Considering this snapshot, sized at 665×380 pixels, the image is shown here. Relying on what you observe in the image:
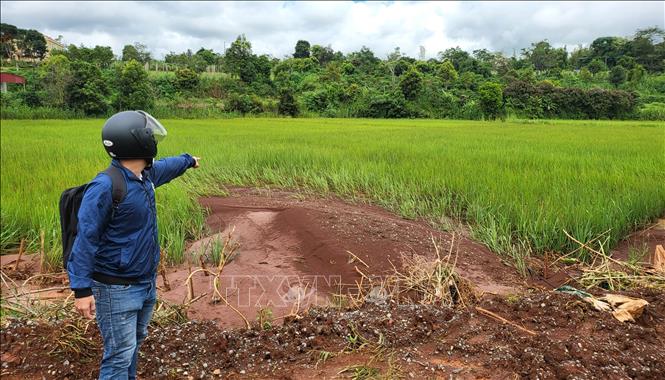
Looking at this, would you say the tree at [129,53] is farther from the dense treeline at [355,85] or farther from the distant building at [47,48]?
the distant building at [47,48]

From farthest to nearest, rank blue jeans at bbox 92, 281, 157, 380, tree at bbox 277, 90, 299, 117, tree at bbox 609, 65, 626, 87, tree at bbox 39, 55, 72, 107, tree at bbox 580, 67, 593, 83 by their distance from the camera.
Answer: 1. tree at bbox 277, 90, 299, 117
2. tree at bbox 39, 55, 72, 107
3. tree at bbox 580, 67, 593, 83
4. tree at bbox 609, 65, 626, 87
5. blue jeans at bbox 92, 281, 157, 380

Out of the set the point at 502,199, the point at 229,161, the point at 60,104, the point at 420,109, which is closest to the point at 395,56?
the point at 420,109

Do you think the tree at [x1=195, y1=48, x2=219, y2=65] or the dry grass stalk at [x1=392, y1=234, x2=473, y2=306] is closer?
the dry grass stalk at [x1=392, y1=234, x2=473, y2=306]

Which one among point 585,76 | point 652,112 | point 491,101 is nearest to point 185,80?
point 491,101

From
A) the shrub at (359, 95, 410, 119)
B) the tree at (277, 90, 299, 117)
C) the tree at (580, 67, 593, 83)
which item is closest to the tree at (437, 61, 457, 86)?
the shrub at (359, 95, 410, 119)

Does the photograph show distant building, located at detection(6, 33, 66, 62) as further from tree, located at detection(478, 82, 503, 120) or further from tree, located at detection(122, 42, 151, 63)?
tree, located at detection(478, 82, 503, 120)

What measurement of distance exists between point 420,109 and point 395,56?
12512 mm

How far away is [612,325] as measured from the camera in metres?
2.12

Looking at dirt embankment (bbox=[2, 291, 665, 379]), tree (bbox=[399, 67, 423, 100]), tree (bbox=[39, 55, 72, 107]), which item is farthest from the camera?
tree (bbox=[399, 67, 423, 100])

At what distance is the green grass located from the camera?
351 centimetres

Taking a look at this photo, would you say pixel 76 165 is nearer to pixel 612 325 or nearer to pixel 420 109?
pixel 612 325

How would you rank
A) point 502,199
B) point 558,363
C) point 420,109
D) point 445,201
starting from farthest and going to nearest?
point 420,109
point 445,201
point 502,199
point 558,363

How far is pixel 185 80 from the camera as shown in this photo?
24000mm

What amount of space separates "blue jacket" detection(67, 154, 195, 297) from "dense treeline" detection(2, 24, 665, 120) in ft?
9.16
